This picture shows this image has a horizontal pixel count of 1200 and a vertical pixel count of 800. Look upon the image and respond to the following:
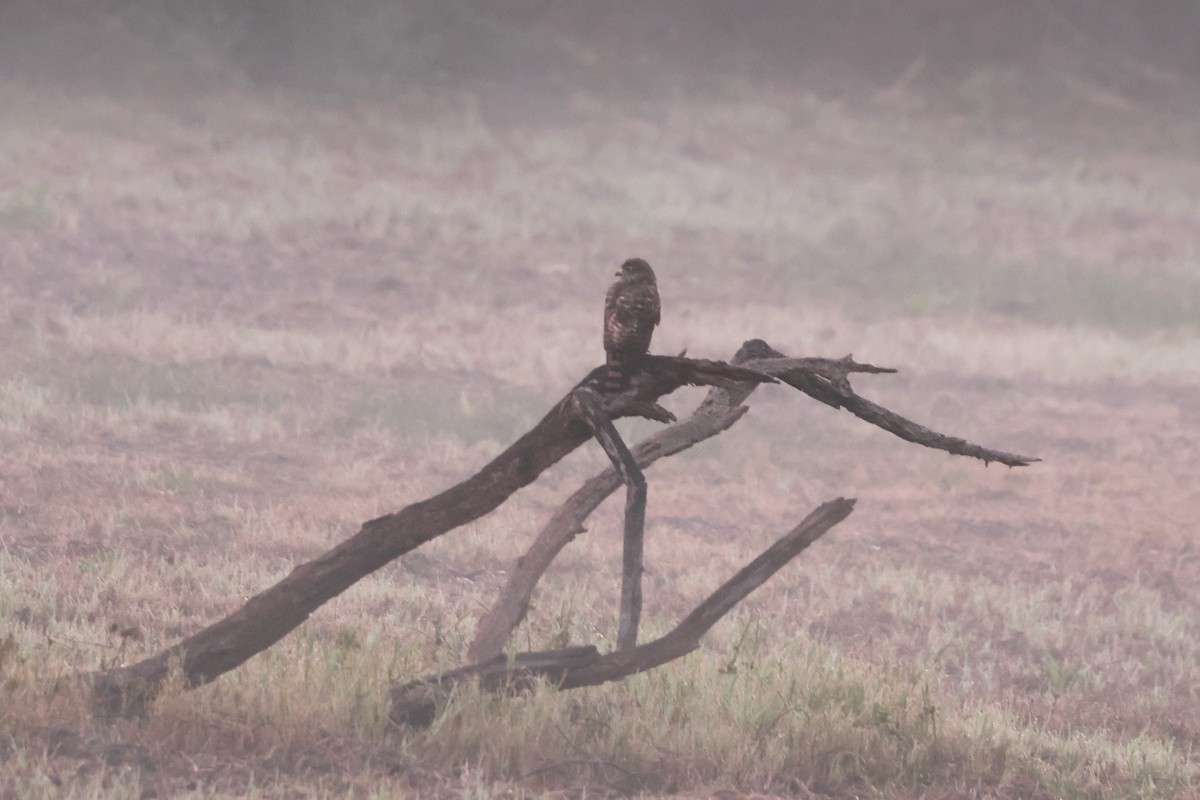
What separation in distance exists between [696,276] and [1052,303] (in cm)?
669

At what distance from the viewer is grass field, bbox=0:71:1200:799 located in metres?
6.79

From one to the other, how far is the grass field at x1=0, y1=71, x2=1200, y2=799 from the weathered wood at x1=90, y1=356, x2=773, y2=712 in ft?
0.61

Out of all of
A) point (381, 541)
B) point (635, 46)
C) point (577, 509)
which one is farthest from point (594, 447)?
point (635, 46)

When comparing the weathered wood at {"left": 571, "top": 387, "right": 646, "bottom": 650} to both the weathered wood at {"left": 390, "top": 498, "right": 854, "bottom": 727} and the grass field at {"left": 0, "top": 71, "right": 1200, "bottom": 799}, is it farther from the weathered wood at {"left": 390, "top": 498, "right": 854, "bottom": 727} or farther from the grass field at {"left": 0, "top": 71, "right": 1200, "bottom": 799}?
the grass field at {"left": 0, "top": 71, "right": 1200, "bottom": 799}

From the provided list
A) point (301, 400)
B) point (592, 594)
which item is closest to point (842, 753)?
point (592, 594)

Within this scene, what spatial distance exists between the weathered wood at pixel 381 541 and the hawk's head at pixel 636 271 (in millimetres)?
320

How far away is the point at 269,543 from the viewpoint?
37.8ft

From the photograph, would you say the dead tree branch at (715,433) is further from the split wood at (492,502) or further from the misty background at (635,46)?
the misty background at (635,46)

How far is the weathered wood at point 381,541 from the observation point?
6.07 meters

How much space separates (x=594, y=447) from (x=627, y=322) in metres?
11.9

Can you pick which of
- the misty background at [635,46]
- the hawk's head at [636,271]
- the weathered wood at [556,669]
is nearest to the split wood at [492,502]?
the weathered wood at [556,669]

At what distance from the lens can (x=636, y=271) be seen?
20.4 ft

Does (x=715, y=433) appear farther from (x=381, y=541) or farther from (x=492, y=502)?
(x=381, y=541)

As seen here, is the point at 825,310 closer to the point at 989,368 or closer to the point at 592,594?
the point at 989,368
